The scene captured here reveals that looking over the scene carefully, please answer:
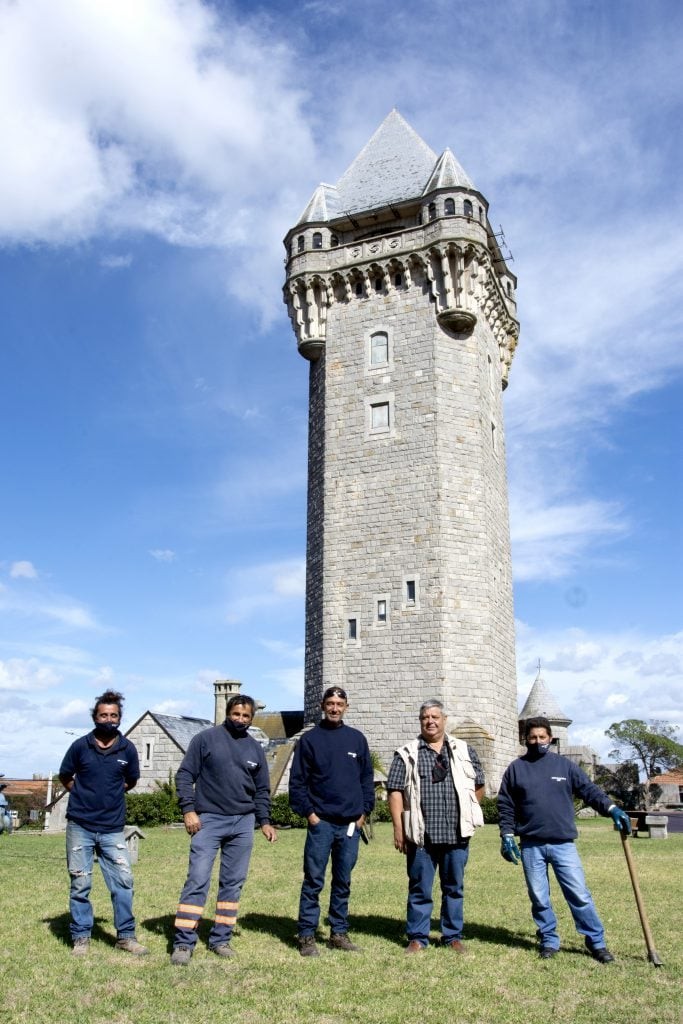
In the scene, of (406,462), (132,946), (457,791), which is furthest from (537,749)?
(406,462)

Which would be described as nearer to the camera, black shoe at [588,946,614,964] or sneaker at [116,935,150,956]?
black shoe at [588,946,614,964]

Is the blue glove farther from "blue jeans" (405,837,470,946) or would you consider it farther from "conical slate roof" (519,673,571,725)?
"conical slate roof" (519,673,571,725)

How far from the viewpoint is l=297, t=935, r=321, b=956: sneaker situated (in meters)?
6.70

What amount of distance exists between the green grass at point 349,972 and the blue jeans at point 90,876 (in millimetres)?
228

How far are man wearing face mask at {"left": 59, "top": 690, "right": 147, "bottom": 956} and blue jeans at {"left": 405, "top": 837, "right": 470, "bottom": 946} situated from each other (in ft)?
7.09

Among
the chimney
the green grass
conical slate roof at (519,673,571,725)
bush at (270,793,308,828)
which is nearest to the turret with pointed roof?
conical slate roof at (519,673,571,725)

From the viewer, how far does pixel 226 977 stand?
606 centimetres

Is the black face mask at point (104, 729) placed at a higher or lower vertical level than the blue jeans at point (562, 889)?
higher

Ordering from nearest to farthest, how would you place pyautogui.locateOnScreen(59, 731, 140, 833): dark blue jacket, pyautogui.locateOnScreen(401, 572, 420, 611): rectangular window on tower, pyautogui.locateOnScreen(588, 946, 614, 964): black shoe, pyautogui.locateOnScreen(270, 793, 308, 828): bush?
pyautogui.locateOnScreen(588, 946, 614, 964): black shoe, pyautogui.locateOnScreen(59, 731, 140, 833): dark blue jacket, pyautogui.locateOnScreen(270, 793, 308, 828): bush, pyautogui.locateOnScreen(401, 572, 420, 611): rectangular window on tower

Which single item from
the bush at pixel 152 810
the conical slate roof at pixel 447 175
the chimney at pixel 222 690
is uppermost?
the conical slate roof at pixel 447 175

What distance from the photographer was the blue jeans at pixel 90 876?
6.75 meters

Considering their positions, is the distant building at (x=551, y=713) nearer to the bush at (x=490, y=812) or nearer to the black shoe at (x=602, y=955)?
the bush at (x=490, y=812)

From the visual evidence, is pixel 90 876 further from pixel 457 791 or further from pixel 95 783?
pixel 457 791

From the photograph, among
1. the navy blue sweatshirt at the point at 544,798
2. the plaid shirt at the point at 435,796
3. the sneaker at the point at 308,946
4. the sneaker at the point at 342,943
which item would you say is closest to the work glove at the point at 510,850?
the navy blue sweatshirt at the point at 544,798
